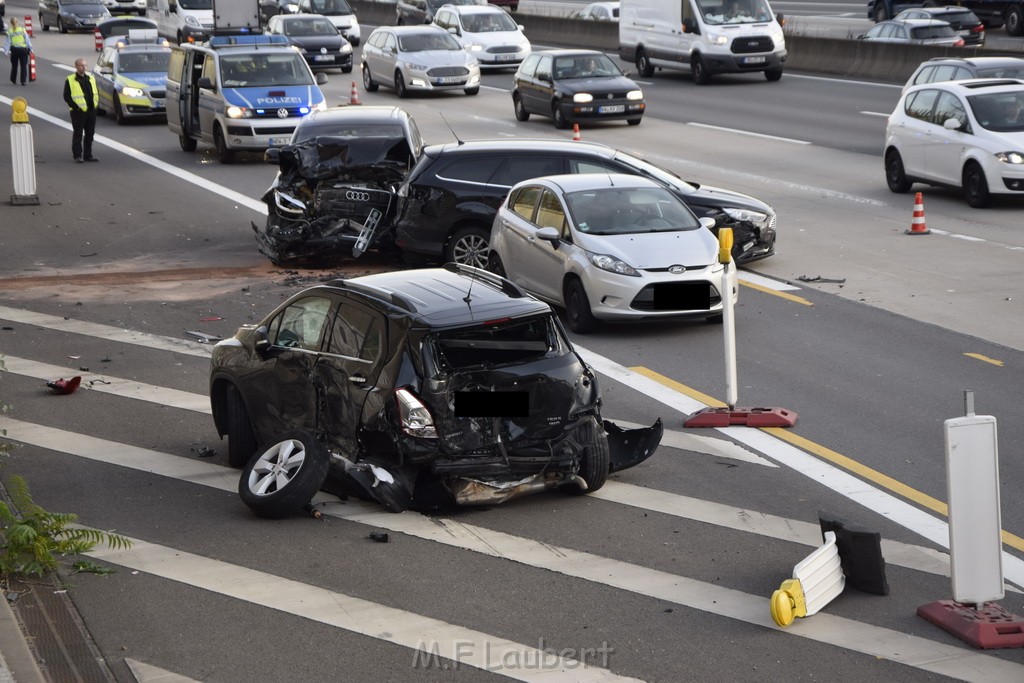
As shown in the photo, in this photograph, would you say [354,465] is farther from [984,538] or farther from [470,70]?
[470,70]

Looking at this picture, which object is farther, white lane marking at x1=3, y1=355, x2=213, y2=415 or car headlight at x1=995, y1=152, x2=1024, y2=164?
car headlight at x1=995, y1=152, x2=1024, y2=164

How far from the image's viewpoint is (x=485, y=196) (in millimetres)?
18125

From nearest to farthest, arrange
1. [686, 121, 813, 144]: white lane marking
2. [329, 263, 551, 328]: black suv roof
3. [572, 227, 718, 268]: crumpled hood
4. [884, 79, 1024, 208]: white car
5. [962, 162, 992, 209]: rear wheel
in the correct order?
[329, 263, 551, 328]: black suv roof < [572, 227, 718, 268]: crumpled hood < [884, 79, 1024, 208]: white car < [962, 162, 992, 209]: rear wheel < [686, 121, 813, 144]: white lane marking

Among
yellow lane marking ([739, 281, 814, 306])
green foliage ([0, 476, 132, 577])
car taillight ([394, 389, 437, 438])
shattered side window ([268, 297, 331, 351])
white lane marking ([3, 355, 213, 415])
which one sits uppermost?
shattered side window ([268, 297, 331, 351])

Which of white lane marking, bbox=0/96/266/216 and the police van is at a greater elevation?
the police van

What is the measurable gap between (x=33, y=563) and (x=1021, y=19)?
41.1 metres

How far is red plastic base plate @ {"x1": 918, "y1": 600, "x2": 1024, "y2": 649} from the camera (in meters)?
7.61

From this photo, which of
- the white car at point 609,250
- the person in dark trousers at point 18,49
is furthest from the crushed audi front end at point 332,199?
the person in dark trousers at point 18,49

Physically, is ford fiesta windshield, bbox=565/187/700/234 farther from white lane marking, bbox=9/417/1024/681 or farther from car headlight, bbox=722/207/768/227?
white lane marking, bbox=9/417/1024/681

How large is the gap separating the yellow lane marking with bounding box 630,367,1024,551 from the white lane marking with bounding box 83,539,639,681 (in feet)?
10.2

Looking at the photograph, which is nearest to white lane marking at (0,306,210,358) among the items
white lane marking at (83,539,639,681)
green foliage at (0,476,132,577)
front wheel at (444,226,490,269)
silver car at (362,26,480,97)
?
front wheel at (444,226,490,269)

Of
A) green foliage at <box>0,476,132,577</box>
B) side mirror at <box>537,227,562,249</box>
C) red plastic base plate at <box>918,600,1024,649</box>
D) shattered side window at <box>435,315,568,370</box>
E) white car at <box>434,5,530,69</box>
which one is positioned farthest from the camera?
white car at <box>434,5,530,69</box>

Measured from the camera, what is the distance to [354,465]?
969 cm

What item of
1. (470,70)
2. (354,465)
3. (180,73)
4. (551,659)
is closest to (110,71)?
(180,73)
